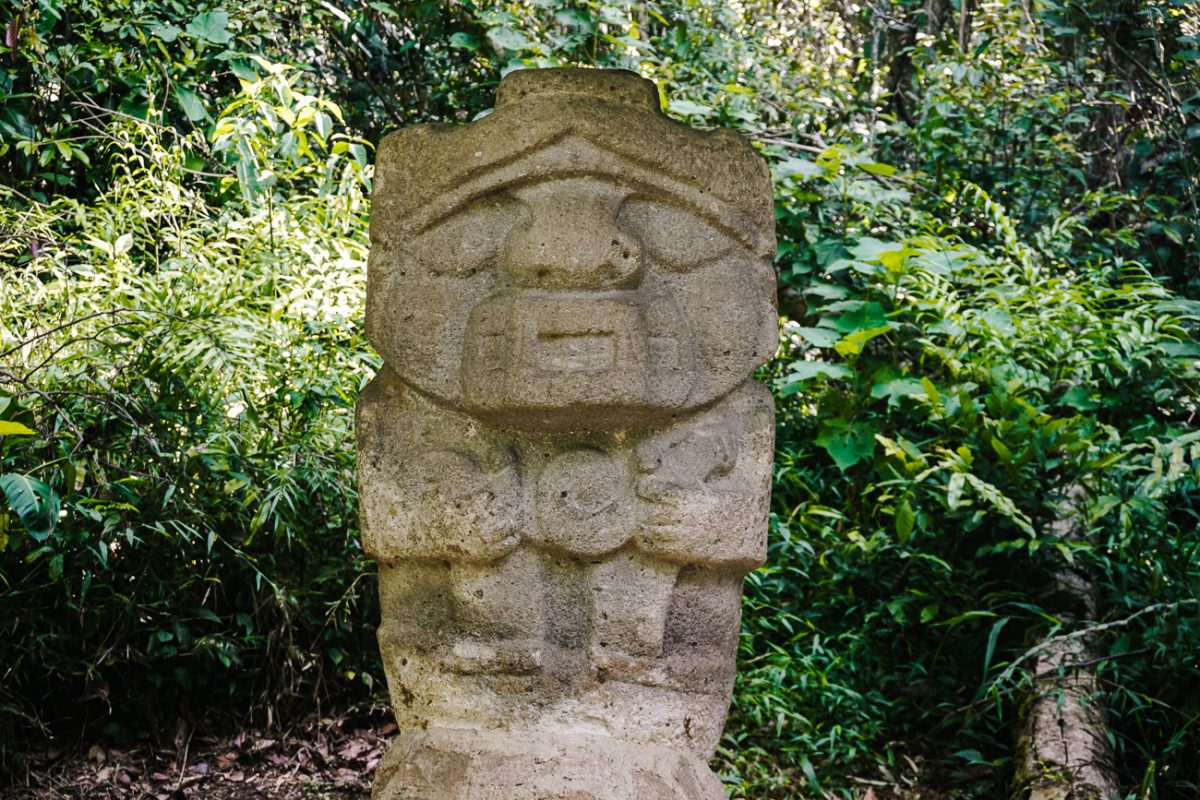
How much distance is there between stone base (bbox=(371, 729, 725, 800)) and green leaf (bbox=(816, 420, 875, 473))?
1.74 meters

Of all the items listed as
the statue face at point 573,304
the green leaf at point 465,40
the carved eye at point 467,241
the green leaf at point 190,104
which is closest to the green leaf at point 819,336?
the statue face at point 573,304

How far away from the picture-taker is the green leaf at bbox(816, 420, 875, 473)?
410 cm

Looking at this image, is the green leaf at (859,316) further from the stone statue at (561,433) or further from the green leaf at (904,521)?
the stone statue at (561,433)

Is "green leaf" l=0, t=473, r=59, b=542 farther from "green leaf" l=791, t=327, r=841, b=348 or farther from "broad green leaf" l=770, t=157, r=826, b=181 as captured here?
"broad green leaf" l=770, t=157, r=826, b=181

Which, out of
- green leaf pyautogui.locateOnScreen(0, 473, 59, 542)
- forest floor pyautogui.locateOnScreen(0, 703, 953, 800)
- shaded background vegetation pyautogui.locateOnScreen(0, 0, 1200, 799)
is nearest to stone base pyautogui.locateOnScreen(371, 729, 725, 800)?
green leaf pyautogui.locateOnScreen(0, 473, 59, 542)

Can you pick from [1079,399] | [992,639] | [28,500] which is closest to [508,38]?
[1079,399]

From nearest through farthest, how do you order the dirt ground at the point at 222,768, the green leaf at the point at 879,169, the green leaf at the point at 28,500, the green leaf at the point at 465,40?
the green leaf at the point at 28,500 < the dirt ground at the point at 222,768 < the green leaf at the point at 879,169 < the green leaf at the point at 465,40

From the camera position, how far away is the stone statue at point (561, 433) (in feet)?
8.09

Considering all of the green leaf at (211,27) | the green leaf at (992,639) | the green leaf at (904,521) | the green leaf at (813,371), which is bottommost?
the green leaf at (992,639)

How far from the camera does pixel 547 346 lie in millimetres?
2432

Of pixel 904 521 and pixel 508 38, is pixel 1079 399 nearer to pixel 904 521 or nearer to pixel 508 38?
pixel 904 521

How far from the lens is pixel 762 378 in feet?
15.0

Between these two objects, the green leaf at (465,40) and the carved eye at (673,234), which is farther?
the green leaf at (465,40)

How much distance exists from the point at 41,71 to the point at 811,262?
2.73 m
